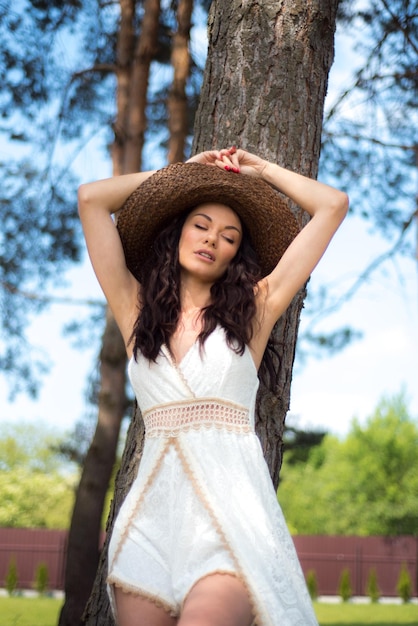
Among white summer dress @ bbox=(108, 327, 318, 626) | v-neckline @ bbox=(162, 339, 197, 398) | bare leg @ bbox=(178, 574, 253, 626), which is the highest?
v-neckline @ bbox=(162, 339, 197, 398)

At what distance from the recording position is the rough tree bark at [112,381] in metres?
8.84

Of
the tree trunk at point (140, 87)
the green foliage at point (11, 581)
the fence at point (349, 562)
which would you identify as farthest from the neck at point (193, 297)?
the fence at point (349, 562)

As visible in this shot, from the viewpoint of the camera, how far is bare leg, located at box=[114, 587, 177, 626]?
2438mm

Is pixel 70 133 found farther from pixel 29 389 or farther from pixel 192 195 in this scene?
pixel 192 195

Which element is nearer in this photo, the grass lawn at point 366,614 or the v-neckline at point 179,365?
the v-neckline at point 179,365

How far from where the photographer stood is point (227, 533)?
94.7 inches

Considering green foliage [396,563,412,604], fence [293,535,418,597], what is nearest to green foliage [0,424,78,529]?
fence [293,535,418,597]

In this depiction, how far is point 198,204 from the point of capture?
3014 mm

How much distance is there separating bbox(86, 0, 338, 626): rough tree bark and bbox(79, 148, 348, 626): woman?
600mm

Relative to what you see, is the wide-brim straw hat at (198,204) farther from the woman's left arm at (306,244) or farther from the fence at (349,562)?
the fence at (349,562)

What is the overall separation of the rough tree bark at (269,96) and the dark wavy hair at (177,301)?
2.53 feet

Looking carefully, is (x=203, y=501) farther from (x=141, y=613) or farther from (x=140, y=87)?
(x=140, y=87)

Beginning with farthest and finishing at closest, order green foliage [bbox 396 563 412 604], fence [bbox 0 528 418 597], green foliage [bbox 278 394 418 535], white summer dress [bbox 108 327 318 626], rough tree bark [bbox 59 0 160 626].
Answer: green foliage [bbox 278 394 418 535] < fence [bbox 0 528 418 597] < green foliage [bbox 396 563 412 604] < rough tree bark [bbox 59 0 160 626] < white summer dress [bbox 108 327 318 626]

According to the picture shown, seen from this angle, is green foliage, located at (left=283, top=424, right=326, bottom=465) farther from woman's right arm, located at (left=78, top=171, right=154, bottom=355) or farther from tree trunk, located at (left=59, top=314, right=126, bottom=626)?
woman's right arm, located at (left=78, top=171, right=154, bottom=355)
